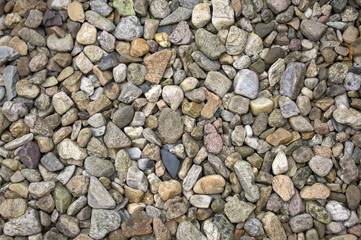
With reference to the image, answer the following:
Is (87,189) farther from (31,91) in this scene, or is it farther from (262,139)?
(262,139)

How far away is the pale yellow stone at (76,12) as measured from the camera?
6.61ft

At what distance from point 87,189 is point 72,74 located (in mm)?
668

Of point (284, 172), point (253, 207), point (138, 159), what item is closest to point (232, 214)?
point (253, 207)

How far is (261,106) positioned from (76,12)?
3.95 feet

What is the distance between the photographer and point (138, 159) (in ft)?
6.26

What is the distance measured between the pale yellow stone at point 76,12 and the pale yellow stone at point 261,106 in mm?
1115

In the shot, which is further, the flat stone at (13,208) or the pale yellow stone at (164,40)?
the pale yellow stone at (164,40)

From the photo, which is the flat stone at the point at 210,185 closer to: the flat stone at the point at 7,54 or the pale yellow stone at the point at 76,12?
the pale yellow stone at the point at 76,12

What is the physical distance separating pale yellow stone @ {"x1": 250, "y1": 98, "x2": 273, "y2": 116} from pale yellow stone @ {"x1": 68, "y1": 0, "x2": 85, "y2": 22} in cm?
111

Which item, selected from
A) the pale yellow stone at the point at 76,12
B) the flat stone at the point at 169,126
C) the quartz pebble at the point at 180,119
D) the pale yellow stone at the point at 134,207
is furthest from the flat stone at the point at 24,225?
the pale yellow stone at the point at 76,12

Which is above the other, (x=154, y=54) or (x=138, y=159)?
(x=154, y=54)

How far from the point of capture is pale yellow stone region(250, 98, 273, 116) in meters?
1.92

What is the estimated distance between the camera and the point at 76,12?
79.3 inches

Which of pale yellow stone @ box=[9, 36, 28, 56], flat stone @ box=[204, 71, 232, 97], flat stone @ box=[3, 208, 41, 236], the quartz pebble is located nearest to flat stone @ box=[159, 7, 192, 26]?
the quartz pebble
